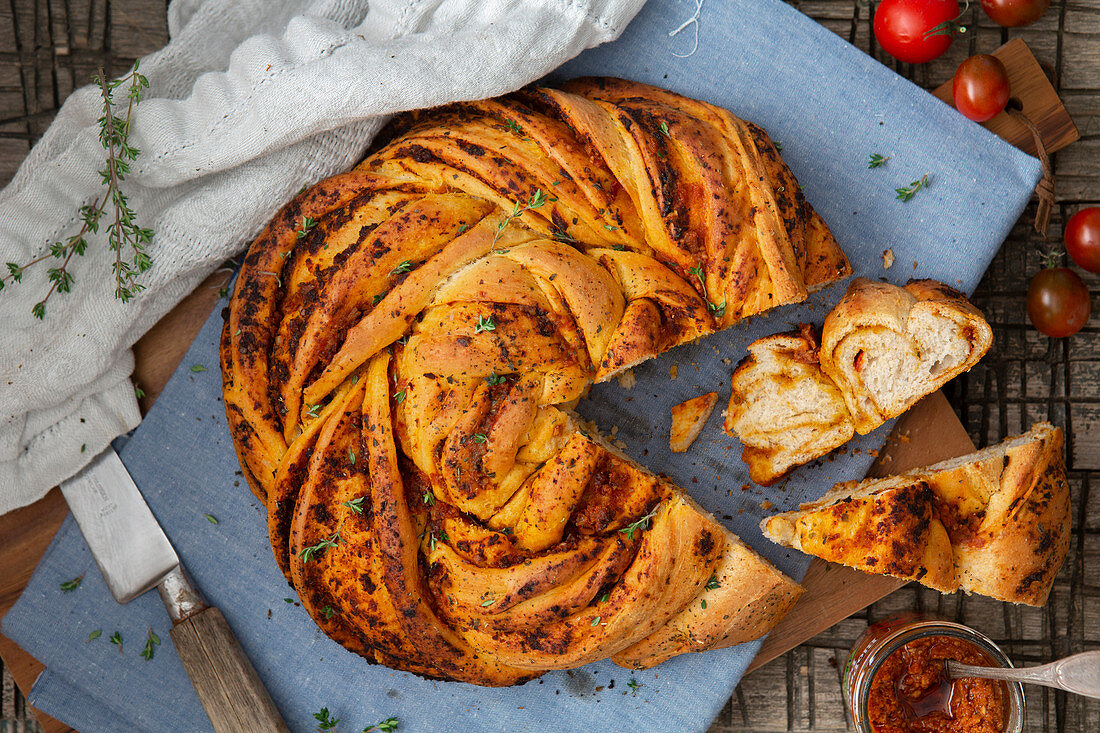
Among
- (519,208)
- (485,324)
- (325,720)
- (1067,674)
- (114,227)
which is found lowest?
(1067,674)

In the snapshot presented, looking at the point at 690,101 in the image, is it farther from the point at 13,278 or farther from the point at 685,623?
the point at 13,278

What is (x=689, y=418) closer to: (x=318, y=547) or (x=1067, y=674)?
(x=318, y=547)

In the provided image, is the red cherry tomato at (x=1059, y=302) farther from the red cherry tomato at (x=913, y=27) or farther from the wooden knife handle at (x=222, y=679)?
the wooden knife handle at (x=222, y=679)

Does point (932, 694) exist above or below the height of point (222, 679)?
below

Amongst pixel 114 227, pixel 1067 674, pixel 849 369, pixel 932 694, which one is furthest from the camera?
pixel 932 694

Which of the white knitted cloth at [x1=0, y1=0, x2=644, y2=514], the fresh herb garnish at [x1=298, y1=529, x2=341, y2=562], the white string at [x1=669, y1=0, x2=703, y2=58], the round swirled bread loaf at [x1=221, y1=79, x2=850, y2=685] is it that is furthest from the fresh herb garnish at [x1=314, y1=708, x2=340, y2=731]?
the white string at [x1=669, y1=0, x2=703, y2=58]

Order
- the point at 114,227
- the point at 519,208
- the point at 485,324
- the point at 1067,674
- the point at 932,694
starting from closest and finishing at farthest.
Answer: the point at 485,324
the point at 519,208
the point at 1067,674
the point at 114,227
the point at 932,694

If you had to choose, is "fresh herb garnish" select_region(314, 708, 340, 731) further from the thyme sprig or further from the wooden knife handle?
the thyme sprig

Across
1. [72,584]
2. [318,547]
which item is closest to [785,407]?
[318,547]

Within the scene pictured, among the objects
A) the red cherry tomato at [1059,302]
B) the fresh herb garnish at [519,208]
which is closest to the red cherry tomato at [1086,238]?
the red cherry tomato at [1059,302]
